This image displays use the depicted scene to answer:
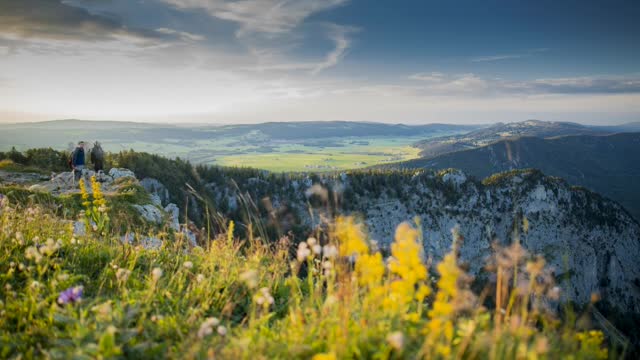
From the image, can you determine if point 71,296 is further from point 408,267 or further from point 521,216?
point 521,216

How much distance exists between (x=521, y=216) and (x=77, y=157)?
13396 cm

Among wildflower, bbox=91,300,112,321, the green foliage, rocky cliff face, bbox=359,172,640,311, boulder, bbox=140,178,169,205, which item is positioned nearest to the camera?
wildflower, bbox=91,300,112,321

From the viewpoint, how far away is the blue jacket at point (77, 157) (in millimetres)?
23750

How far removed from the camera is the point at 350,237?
4352 mm

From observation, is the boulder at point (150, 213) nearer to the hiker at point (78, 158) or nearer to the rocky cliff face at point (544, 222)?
the hiker at point (78, 158)

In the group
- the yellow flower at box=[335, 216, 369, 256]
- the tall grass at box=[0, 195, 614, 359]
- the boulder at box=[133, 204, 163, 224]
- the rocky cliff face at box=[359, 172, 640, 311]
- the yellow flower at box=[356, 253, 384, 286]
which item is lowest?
the rocky cliff face at box=[359, 172, 640, 311]

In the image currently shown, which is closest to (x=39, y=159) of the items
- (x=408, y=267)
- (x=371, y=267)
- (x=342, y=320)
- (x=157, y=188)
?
(x=157, y=188)

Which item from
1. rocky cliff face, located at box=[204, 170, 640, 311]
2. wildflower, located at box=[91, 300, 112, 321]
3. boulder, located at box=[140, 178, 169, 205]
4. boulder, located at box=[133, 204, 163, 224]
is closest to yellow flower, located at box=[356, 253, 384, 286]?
wildflower, located at box=[91, 300, 112, 321]

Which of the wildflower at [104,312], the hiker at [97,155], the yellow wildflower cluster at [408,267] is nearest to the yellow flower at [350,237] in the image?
the yellow wildflower cluster at [408,267]

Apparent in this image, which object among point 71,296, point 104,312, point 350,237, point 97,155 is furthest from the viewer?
point 97,155

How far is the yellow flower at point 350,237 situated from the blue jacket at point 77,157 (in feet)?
78.8

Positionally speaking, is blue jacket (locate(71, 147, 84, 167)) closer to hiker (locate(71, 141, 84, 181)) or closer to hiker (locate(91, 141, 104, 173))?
hiker (locate(71, 141, 84, 181))

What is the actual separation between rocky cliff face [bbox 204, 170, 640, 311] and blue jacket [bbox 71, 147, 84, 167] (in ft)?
303

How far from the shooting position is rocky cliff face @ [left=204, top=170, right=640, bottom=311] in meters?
128
